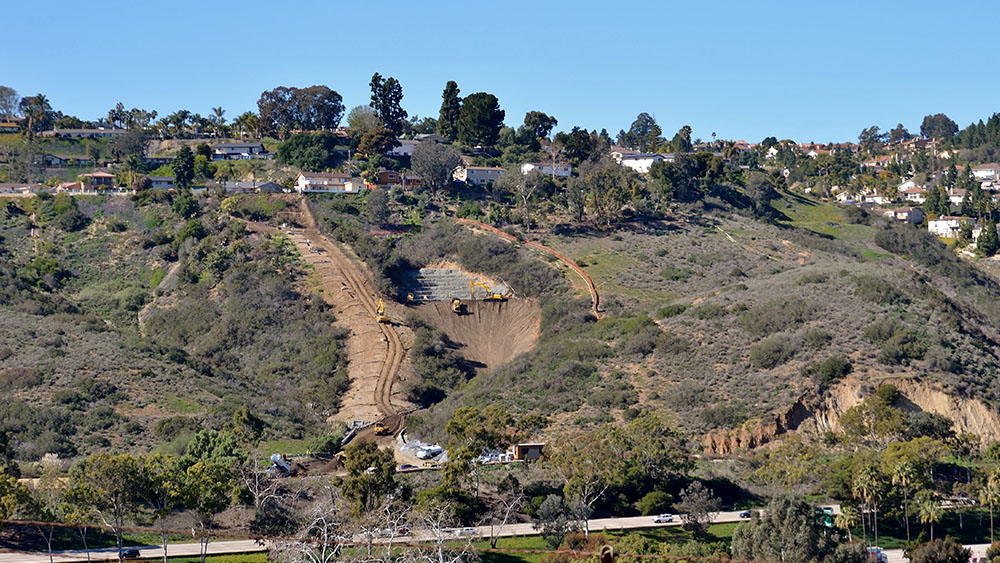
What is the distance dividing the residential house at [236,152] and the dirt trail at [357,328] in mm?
25015

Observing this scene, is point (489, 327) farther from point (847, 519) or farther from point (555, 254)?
point (847, 519)

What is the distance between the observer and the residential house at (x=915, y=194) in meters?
153

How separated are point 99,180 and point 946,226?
102m

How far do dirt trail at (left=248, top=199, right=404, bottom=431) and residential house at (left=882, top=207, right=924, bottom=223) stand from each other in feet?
253

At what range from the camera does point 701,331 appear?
81.6 metres

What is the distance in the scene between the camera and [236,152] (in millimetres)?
131875

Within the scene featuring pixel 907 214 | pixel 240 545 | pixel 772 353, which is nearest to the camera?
pixel 240 545

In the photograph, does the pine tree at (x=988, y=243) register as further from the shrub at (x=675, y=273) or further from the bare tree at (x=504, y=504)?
→ the bare tree at (x=504, y=504)

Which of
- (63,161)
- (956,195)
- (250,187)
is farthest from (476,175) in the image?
(956,195)

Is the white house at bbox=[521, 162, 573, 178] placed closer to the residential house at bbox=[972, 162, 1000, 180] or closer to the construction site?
the construction site

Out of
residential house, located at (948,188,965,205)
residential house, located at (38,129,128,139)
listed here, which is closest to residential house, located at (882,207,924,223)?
residential house, located at (948,188,965,205)

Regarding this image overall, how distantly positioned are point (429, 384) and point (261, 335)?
16.9 m

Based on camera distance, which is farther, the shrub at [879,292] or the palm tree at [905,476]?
the shrub at [879,292]

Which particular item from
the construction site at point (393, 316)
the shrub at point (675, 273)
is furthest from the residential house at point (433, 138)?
the shrub at point (675, 273)
